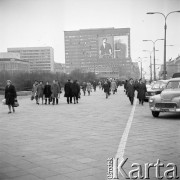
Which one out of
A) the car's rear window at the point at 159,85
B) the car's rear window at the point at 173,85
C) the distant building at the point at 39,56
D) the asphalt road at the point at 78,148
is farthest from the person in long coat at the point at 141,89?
the distant building at the point at 39,56

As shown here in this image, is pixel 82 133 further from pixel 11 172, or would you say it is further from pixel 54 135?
pixel 11 172

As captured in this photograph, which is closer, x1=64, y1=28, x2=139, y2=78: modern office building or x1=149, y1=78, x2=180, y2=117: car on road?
x1=149, y1=78, x2=180, y2=117: car on road

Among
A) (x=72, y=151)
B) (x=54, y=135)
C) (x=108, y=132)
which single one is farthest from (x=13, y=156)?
(x=108, y=132)

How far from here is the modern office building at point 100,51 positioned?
111750 millimetres

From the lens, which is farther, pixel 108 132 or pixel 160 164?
pixel 108 132

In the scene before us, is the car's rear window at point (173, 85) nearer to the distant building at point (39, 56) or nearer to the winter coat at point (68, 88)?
the winter coat at point (68, 88)

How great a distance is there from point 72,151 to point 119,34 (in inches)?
4301

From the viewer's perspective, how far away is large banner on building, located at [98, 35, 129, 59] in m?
110

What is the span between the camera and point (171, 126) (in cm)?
1039

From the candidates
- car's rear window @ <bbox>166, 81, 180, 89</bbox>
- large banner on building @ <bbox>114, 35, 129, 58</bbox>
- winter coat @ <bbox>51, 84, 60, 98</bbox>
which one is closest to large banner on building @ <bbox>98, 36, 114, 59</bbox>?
large banner on building @ <bbox>114, 35, 129, 58</bbox>

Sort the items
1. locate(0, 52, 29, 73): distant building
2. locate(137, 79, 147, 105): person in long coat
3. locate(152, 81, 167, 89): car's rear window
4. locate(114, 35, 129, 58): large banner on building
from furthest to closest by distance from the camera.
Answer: locate(114, 35, 129, 58): large banner on building < locate(0, 52, 29, 73): distant building < locate(152, 81, 167, 89): car's rear window < locate(137, 79, 147, 105): person in long coat

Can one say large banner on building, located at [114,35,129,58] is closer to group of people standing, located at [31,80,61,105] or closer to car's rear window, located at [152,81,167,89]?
car's rear window, located at [152,81,167,89]

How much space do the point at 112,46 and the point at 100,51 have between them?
14.6 feet

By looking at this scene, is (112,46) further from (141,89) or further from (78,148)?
(78,148)
